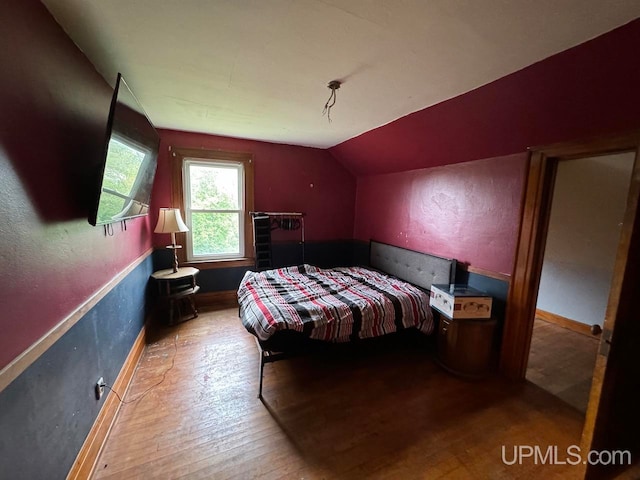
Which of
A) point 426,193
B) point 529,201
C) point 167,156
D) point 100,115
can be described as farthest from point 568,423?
point 167,156

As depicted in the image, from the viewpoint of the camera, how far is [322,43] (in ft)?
4.54

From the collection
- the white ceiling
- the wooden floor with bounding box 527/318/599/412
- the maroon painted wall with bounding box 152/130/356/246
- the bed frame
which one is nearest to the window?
the maroon painted wall with bounding box 152/130/356/246

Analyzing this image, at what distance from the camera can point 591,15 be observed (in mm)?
1088

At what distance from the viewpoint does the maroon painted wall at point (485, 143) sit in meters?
1.40

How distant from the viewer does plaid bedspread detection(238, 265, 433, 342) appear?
2.08 m

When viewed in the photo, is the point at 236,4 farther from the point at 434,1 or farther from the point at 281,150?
the point at 281,150

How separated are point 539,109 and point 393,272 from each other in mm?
2264

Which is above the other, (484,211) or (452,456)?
(484,211)

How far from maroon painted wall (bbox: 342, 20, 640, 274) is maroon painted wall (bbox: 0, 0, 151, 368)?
96.6 inches

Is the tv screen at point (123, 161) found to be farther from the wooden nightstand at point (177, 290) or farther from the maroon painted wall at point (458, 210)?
the maroon painted wall at point (458, 210)

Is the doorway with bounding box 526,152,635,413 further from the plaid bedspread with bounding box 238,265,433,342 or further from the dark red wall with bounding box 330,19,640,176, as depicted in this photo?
the plaid bedspread with bounding box 238,265,433,342

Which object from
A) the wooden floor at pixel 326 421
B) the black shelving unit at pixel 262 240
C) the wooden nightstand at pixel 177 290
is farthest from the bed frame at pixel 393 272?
the black shelving unit at pixel 262 240

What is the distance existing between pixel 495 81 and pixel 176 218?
3.26m
